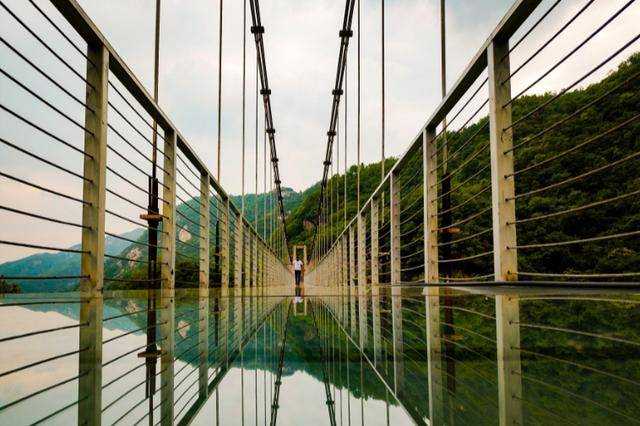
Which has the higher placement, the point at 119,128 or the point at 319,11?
the point at 319,11

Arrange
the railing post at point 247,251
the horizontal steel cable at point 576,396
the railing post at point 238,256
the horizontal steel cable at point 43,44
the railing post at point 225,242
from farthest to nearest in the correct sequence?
1. the railing post at point 247,251
2. the railing post at point 238,256
3. the railing post at point 225,242
4. the horizontal steel cable at point 43,44
5. the horizontal steel cable at point 576,396

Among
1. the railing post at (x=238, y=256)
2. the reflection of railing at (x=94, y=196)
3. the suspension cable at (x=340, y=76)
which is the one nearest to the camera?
the reflection of railing at (x=94, y=196)

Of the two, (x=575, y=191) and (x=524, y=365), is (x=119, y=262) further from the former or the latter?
(x=524, y=365)

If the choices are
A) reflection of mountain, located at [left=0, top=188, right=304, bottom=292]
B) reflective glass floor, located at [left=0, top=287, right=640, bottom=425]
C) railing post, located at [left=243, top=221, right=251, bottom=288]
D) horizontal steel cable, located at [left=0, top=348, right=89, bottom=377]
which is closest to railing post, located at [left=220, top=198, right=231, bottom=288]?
reflection of mountain, located at [left=0, top=188, right=304, bottom=292]

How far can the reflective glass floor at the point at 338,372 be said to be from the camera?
12.8 inches

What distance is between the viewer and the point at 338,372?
49 cm

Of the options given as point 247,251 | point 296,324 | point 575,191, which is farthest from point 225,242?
point 575,191

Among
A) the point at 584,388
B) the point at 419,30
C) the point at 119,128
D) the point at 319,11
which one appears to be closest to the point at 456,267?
the point at 419,30

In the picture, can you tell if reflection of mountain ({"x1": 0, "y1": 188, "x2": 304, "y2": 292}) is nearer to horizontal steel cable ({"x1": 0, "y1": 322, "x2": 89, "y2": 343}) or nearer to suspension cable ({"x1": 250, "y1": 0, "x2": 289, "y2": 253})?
horizontal steel cable ({"x1": 0, "y1": 322, "x2": 89, "y2": 343})

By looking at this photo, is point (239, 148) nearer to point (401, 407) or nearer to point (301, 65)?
point (401, 407)

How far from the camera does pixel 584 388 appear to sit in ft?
1.17

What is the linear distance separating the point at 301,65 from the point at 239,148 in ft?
54.1

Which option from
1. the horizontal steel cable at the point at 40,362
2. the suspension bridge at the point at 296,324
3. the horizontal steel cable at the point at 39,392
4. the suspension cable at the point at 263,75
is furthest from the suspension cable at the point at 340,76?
the horizontal steel cable at the point at 39,392

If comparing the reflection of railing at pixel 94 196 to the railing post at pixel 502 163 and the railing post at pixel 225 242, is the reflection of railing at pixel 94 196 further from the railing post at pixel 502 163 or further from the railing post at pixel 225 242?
the railing post at pixel 225 242
